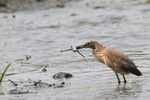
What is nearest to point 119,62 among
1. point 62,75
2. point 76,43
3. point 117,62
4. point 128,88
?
point 117,62

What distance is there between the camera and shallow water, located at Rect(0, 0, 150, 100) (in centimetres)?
962

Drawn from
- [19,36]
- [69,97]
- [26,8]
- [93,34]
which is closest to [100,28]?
[93,34]

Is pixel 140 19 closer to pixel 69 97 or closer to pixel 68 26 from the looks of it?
pixel 68 26

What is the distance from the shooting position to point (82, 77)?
10633 millimetres

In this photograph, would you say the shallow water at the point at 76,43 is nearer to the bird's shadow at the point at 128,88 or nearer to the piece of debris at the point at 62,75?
the bird's shadow at the point at 128,88

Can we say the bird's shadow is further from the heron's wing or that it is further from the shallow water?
the heron's wing

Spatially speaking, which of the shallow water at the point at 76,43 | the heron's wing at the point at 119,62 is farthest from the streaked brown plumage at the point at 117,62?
the shallow water at the point at 76,43

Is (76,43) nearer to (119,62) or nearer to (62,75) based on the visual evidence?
(62,75)

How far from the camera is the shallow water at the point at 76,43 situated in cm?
962

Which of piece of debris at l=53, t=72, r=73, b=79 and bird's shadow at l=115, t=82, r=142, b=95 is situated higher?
piece of debris at l=53, t=72, r=73, b=79

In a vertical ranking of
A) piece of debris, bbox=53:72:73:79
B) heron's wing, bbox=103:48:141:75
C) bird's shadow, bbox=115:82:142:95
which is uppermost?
heron's wing, bbox=103:48:141:75

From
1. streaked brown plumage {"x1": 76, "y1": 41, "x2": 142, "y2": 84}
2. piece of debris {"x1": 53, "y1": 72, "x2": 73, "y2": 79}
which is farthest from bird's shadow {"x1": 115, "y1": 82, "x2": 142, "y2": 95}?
piece of debris {"x1": 53, "y1": 72, "x2": 73, "y2": 79}

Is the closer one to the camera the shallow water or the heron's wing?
the shallow water

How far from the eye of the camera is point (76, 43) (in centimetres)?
1496
